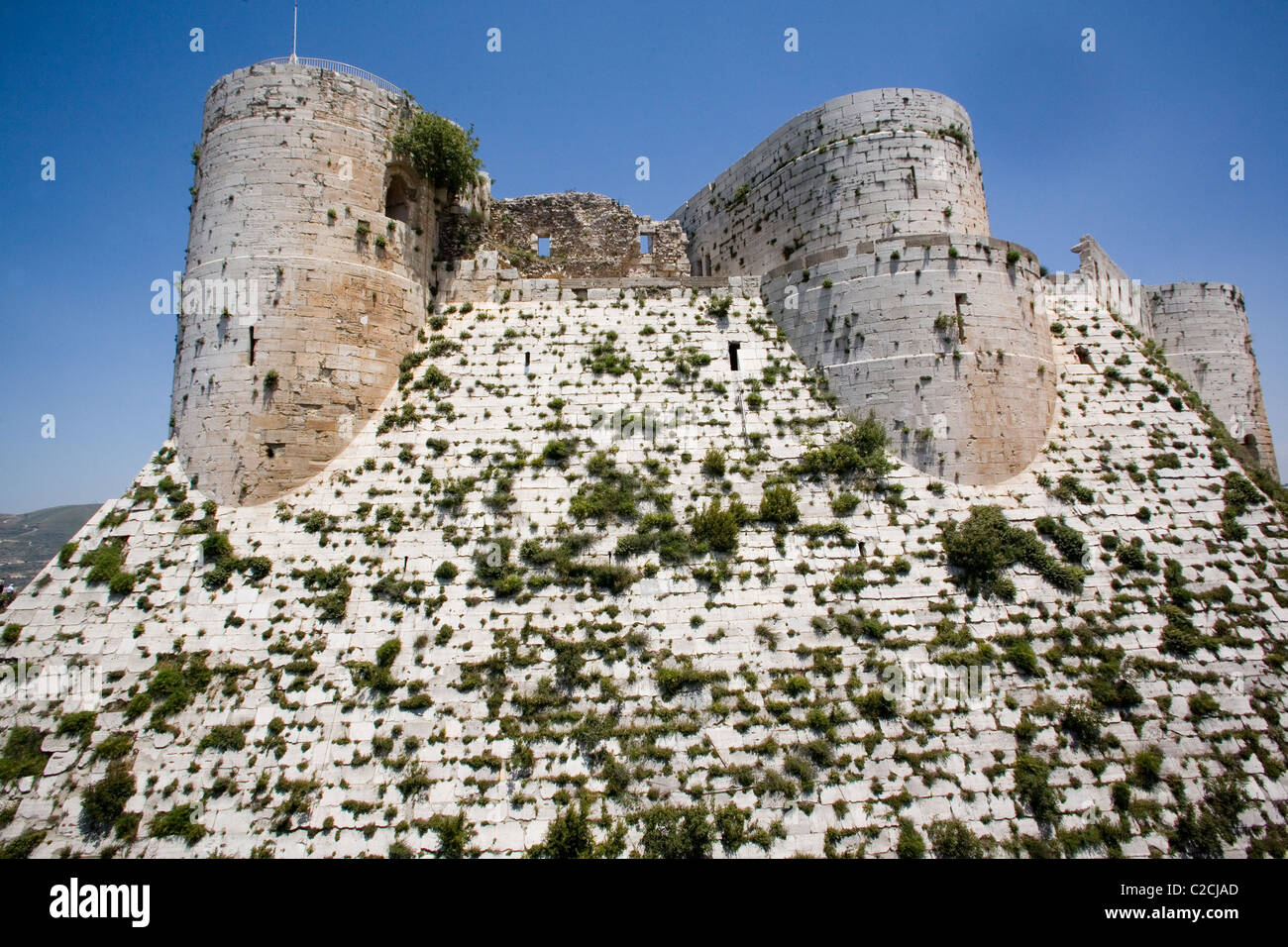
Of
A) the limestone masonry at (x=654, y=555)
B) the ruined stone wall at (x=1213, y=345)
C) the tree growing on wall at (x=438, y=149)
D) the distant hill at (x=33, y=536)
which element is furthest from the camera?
the distant hill at (x=33, y=536)

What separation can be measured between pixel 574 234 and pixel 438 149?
197 inches

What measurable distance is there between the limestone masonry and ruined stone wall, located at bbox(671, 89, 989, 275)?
0.11m

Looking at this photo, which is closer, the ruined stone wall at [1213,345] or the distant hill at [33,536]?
the ruined stone wall at [1213,345]

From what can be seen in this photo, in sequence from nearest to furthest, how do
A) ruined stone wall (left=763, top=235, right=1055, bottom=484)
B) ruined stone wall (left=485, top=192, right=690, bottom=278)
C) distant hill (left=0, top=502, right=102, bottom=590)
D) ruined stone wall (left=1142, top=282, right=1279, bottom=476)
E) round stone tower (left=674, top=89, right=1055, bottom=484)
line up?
ruined stone wall (left=763, top=235, right=1055, bottom=484), round stone tower (left=674, top=89, right=1055, bottom=484), ruined stone wall (left=485, top=192, right=690, bottom=278), ruined stone wall (left=1142, top=282, right=1279, bottom=476), distant hill (left=0, top=502, right=102, bottom=590)

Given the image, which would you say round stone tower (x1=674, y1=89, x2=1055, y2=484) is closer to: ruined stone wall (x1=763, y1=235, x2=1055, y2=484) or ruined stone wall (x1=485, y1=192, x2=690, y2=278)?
ruined stone wall (x1=763, y1=235, x2=1055, y2=484)

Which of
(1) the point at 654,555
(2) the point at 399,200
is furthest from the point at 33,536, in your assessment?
(1) the point at 654,555

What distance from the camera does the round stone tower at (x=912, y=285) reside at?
1412cm

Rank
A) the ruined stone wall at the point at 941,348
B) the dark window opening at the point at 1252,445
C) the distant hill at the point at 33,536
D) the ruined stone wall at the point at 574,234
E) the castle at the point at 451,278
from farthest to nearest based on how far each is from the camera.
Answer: the distant hill at the point at 33,536, the dark window opening at the point at 1252,445, the ruined stone wall at the point at 574,234, the ruined stone wall at the point at 941,348, the castle at the point at 451,278

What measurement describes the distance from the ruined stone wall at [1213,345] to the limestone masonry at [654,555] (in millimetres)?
7817

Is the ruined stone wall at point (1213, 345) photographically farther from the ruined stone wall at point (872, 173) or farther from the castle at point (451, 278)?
the ruined stone wall at point (872, 173)

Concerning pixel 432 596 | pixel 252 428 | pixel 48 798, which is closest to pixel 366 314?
pixel 252 428

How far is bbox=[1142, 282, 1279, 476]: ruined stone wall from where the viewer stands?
22516mm

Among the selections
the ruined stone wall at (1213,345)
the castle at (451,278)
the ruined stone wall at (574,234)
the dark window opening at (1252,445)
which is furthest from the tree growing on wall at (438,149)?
the dark window opening at (1252,445)

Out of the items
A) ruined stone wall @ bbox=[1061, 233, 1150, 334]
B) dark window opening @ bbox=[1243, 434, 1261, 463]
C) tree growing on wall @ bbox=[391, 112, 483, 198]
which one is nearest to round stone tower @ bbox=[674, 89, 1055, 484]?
ruined stone wall @ bbox=[1061, 233, 1150, 334]
